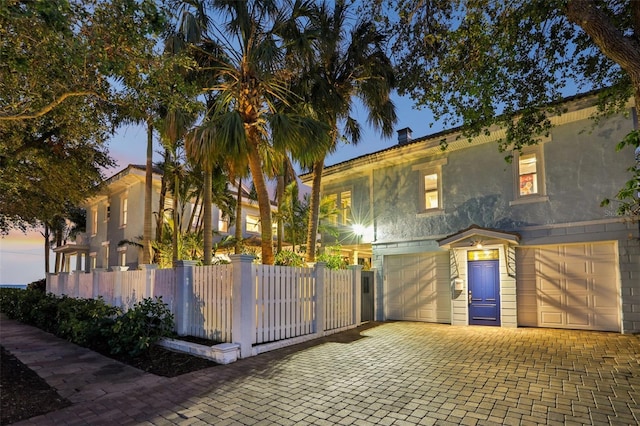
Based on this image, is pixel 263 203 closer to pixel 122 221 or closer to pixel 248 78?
pixel 248 78

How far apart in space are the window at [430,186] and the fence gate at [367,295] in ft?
9.64

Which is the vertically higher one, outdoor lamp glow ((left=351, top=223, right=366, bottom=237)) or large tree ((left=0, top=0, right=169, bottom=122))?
large tree ((left=0, top=0, right=169, bottom=122))

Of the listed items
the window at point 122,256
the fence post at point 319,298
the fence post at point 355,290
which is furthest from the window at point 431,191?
the window at point 122,256

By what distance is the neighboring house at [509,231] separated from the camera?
9430 mm

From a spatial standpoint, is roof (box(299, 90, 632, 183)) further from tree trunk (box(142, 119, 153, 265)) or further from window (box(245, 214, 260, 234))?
window (box(245, 214, 260, 234))

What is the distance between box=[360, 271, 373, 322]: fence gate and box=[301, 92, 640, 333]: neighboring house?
11.6 inches

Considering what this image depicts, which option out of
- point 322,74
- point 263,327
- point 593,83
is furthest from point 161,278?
point 593,83

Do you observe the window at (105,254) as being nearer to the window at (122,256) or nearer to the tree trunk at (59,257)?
the window at (122,256)

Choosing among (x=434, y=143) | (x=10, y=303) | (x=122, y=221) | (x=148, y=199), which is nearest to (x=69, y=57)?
(x=434, y=143)

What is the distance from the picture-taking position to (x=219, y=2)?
28.0 ft

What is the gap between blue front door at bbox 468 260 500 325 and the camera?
35.4 ft

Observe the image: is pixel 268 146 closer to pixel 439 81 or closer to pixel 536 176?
pixel 439 81

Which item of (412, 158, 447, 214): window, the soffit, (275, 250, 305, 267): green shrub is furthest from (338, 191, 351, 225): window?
(275, 250, 305, 267): green shrub

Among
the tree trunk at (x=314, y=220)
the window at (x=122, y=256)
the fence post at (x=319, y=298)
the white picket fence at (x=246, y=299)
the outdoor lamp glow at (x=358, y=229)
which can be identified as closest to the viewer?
the white picket fence at (x=246, y=299)
